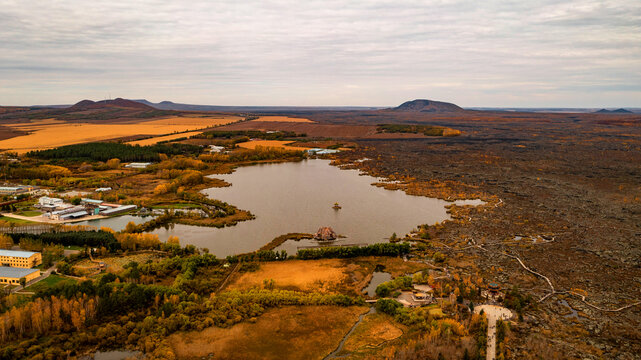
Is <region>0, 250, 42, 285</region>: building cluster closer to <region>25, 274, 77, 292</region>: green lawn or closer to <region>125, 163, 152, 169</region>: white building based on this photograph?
<region>25, 274, 77, 292</region>: green lawn

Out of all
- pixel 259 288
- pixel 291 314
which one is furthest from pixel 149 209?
pixel 291 314

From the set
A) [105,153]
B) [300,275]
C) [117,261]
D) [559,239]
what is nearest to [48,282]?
[117,261]

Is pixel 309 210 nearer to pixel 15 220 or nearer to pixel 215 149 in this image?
pixel 15 220

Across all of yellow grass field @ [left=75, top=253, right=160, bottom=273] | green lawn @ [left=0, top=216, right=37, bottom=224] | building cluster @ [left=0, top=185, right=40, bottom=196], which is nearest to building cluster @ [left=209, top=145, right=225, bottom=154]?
building cluster @ [left=0, top=185, right=40, bottom=196]

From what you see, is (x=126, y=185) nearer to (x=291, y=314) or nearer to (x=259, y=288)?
(x=259, y=288)

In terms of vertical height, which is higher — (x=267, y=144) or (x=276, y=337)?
(x=267, y=144)

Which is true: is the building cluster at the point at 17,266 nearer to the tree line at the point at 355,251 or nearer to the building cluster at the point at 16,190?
the tree line at the point at 355,251
